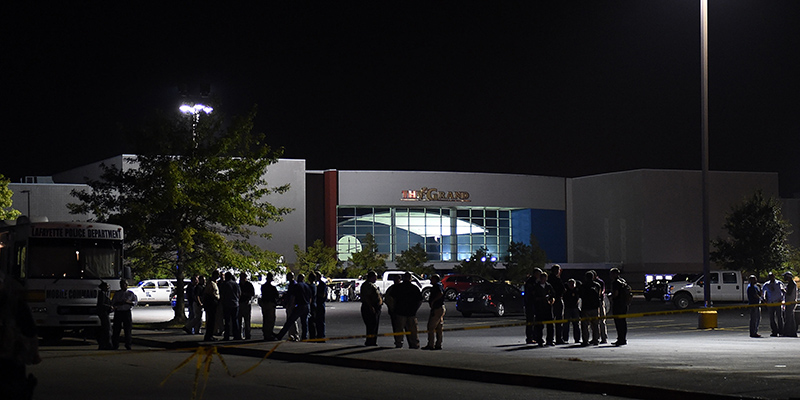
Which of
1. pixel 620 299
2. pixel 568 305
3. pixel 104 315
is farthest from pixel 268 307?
pixel 620 299

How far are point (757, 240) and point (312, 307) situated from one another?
2075 inches

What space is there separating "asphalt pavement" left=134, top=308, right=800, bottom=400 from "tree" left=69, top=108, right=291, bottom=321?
5.74 meters

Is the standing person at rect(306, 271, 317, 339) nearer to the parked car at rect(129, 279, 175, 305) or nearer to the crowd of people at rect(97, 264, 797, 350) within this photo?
the crowd of people at rect(97, 264, 797, 350)

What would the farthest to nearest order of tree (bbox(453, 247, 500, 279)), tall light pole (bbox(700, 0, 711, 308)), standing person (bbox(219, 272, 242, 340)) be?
tree (bbox(453, 247, 500, 279)), tall light pole (bbox(700, 0, 711, 308)), standing person (bbox(219, 272, 242, 340))

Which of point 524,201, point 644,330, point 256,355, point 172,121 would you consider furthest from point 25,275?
point 524,201

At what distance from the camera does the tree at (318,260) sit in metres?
71.9

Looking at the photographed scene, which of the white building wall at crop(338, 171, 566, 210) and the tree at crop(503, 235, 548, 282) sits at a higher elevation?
the white building wall at crop(338, 171, 566, 210)

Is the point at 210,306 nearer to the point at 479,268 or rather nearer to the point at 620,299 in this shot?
the point at 620,299

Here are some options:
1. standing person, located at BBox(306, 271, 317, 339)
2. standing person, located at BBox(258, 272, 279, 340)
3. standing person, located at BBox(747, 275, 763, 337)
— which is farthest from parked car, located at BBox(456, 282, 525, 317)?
standing person, located at BBox(258, 272, 279, 340)

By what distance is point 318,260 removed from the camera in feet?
241

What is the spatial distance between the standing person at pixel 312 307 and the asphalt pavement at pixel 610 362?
982 mm

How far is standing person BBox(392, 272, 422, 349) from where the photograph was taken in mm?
19281

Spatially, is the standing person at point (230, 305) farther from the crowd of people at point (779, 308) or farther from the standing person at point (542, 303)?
the crowd of people at point (779, 308)

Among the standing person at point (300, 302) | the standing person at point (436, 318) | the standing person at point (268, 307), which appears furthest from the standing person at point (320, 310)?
the standing person at point (436, 318)
